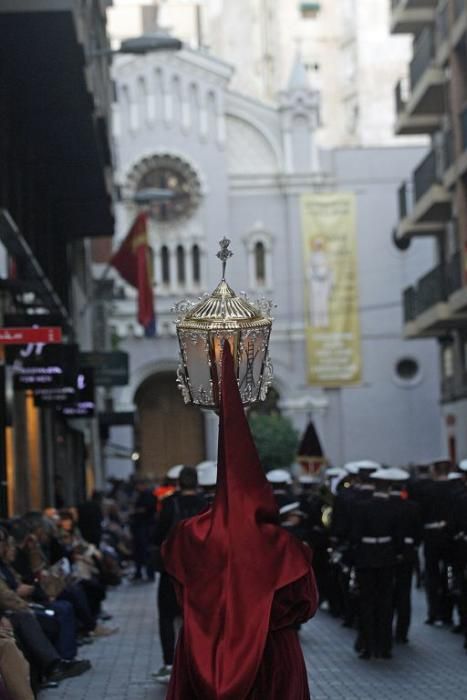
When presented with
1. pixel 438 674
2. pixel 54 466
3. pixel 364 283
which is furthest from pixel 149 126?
pixel 438 674

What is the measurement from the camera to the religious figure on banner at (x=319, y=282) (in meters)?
60.1

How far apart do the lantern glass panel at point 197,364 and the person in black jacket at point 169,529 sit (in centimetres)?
535

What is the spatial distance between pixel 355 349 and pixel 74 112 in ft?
125

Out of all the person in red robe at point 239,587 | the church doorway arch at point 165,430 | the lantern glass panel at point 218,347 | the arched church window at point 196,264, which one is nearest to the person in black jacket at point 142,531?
the lantern glass panel at point 218,347

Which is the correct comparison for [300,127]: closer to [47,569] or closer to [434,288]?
[434,288]

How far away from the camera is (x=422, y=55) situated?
42281 millimetres

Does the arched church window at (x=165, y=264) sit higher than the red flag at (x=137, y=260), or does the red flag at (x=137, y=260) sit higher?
the arched church window at (x=165, y=264)

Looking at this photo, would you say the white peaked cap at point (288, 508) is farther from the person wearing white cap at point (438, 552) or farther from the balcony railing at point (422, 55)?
the balcony railing at point (422, 55)

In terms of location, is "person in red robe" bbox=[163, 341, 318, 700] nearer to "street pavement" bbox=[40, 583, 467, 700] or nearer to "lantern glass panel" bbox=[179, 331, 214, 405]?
"lantern glass panel" bbox=[179, 331, 214, 405]

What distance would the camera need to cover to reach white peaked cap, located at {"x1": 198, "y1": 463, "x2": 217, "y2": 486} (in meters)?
17.4

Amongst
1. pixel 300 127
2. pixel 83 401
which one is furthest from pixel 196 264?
pixel 83 401

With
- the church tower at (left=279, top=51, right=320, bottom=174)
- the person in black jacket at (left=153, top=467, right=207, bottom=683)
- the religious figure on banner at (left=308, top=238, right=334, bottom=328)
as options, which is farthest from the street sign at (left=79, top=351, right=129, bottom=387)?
the church tower at (left=279, top=51, right=320, bottom=174)

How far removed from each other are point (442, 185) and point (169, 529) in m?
27.0

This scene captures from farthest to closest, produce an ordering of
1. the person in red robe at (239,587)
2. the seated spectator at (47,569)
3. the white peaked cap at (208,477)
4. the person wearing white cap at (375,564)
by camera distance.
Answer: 1. the white peaked cap at (208,477)
2. the person wearing white cap at (375,564)
3. the seated spectator at (47,569)
4. the person in red robe at (239,587)
